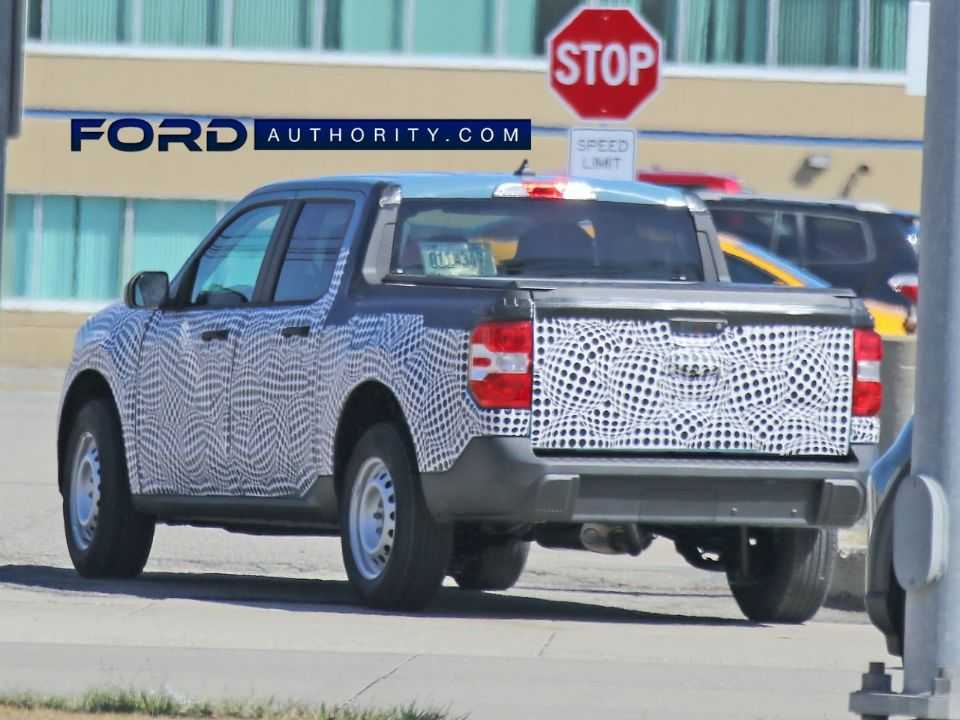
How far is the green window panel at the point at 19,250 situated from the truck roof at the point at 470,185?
21.4m

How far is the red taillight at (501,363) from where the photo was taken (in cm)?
932

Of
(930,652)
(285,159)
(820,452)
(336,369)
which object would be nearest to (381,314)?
(336,369)

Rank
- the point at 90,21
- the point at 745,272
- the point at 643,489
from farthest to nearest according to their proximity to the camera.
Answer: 1. the point at 90,21
2. the point at 745,272
3. the point at 643,489

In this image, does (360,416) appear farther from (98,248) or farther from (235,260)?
(98,248)

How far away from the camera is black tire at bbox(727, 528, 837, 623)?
10250 millimetres

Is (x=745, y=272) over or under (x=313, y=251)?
under

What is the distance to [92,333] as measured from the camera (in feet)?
39.1

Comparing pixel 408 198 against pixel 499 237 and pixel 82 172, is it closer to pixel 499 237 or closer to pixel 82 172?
pixel 499 237

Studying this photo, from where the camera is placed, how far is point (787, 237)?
19422 millimetres

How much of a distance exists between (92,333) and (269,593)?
1.72 m

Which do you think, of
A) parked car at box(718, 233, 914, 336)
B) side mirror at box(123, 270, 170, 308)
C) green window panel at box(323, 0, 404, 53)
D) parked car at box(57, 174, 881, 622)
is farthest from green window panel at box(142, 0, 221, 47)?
side mirror at box(123, 270, 170, 308)

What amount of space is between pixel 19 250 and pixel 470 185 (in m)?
22.5

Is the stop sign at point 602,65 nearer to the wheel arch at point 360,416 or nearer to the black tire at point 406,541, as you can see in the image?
the wheel arch at point 360,416

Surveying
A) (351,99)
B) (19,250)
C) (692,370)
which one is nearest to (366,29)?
(351,99)
